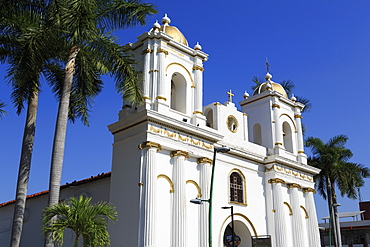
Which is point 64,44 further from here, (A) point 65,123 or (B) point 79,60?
(A) point 65,123

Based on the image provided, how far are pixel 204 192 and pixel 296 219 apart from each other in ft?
26.6

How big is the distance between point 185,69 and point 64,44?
29.8 feet

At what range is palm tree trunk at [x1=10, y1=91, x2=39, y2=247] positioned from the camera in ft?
54.4

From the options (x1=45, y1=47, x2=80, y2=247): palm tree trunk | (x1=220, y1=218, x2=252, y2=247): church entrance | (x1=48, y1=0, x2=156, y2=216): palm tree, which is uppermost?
(x1=48, y1=0, x2=156, y2=216): palm tree

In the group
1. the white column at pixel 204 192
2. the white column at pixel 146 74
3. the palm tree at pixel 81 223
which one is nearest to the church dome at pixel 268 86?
the white column at pixel 204 192

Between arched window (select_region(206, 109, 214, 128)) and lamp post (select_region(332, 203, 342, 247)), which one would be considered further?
lamp post (select_region(332, 203, 342, 247))

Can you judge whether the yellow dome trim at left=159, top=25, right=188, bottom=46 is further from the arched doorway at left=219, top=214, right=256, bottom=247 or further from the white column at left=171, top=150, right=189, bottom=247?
the arched doorway at left=219, top=214, right=256, bottom=247

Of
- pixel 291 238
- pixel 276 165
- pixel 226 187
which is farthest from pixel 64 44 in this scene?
pixel 291 238

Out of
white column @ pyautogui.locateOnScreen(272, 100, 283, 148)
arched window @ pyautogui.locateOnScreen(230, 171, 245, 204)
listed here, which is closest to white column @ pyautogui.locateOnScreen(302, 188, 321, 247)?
white column @ pyautogui.locateOnScreen(272, 100, 283, 148)

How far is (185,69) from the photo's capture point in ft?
82.1

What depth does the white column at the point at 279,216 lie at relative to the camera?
85.5ft

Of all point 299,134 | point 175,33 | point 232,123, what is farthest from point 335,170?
point 175,33

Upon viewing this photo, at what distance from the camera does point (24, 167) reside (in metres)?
17.4

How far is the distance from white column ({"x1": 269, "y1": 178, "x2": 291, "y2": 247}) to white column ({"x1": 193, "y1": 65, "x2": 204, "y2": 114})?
22.1ft
